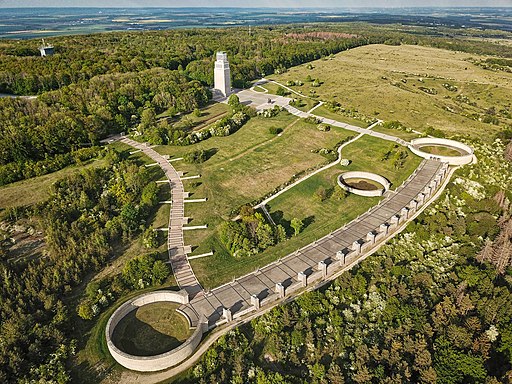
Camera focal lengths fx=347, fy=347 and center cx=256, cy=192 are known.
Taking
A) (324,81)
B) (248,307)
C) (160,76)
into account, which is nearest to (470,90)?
(324,81)

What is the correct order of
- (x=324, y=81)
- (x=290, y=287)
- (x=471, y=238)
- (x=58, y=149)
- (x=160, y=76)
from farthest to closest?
(x=324, y=81) < (x=160, y=76) < (x=58, y=149) < (x=471, y=238) < (x=290, y=287)

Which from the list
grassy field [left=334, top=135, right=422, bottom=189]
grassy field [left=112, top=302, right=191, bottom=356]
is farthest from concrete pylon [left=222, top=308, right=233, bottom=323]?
grassy field [left=334, top=135, right=422, bottom=189]

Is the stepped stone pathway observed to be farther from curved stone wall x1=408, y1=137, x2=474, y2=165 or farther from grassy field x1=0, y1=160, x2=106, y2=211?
curved stone wall x1=408, y1=137, x2=474, y2=165

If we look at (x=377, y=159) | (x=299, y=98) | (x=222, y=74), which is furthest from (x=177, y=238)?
(x=299, y=98)

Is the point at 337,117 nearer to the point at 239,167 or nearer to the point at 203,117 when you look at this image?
the point at 203,117

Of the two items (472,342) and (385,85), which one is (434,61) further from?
(472,342)

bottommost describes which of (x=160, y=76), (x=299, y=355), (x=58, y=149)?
(x=299, y=355)

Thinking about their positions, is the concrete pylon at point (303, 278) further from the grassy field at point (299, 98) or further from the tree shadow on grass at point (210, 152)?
the grassy field at point (299, 98)

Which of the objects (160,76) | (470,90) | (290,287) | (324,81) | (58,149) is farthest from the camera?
(324,81)
